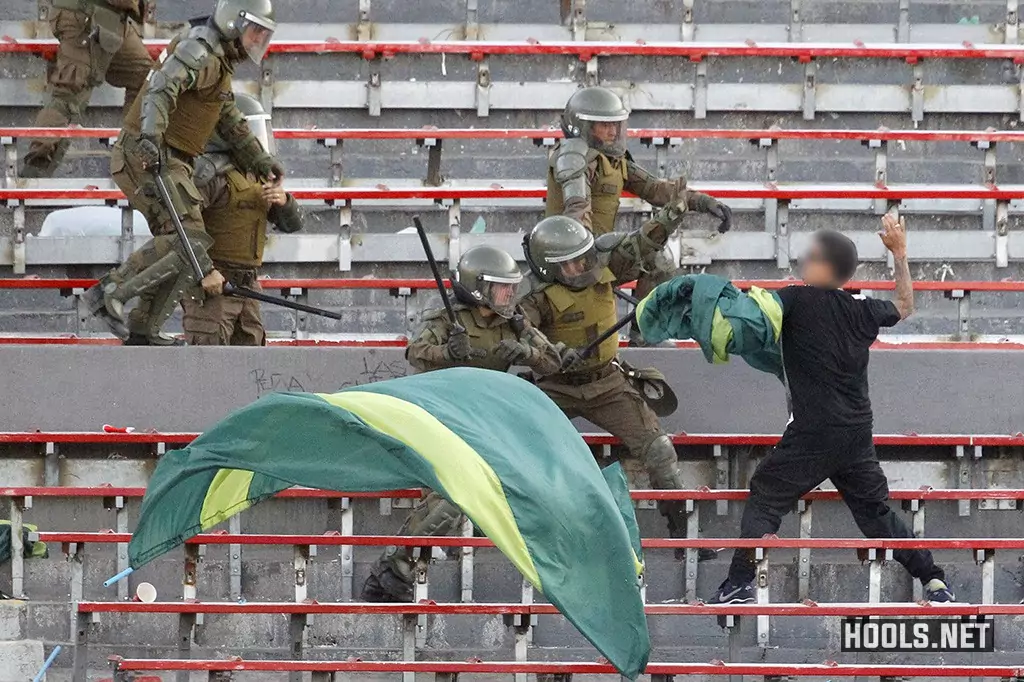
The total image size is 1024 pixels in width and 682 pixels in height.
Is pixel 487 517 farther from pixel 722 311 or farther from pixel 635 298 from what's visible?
pixel 635 298

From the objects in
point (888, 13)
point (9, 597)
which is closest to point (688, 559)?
point (9, 597)

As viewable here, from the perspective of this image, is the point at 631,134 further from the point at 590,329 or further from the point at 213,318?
the point at 213,318

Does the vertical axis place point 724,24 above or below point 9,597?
above

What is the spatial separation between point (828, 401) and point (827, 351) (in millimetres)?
194

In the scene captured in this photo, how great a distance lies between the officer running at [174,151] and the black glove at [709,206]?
77.1 inches

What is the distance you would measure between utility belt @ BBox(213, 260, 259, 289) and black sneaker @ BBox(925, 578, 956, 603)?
3.64 m

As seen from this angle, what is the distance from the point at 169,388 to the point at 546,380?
1.72 metres

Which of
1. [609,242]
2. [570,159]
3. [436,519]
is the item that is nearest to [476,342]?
[436,519]

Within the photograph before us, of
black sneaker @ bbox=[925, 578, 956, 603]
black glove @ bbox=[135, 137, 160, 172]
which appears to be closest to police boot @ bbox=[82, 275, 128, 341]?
black glove @ bbox=[135, 137, 160, 172]

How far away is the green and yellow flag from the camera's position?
6828mm

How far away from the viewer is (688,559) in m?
8.80

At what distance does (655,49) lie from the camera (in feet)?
40.4

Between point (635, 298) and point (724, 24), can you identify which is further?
point (724, 24)

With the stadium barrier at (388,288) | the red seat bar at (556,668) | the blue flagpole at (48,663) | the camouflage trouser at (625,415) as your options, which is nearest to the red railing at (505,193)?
the stadium barrier at (388,288)
